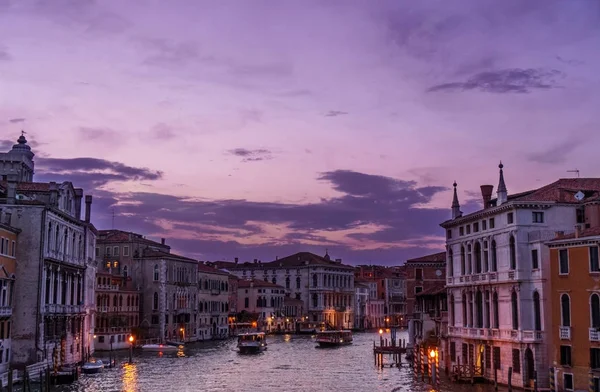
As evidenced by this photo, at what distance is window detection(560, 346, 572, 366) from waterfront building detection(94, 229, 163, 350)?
37629mm

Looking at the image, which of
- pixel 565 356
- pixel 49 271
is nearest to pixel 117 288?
pixel 49 271

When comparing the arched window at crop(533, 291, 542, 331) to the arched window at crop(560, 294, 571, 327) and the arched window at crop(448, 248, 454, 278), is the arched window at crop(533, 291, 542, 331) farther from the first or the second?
the arched window at crop(448, 248, 454, 278)

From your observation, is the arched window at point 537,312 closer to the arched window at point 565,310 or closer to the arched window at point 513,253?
the arched window at point 565,310

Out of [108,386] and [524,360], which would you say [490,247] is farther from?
[108,386]

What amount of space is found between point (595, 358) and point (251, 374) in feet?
66.8

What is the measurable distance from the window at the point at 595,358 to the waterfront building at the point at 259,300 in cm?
7363

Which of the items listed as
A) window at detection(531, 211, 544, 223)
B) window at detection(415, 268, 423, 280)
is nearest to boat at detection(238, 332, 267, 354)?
window at detection(415, 268, 423, 280)

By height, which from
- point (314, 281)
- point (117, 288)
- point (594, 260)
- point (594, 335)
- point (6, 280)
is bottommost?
point (594, 335)

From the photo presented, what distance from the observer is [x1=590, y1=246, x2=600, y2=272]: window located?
27219mm

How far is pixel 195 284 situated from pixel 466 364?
46.0m

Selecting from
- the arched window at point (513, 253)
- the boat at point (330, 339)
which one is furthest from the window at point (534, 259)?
the boat at point (330, 339)

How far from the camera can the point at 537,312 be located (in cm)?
2984

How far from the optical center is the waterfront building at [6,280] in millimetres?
33844

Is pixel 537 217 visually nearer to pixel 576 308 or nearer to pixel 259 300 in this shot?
pixel 576 308
